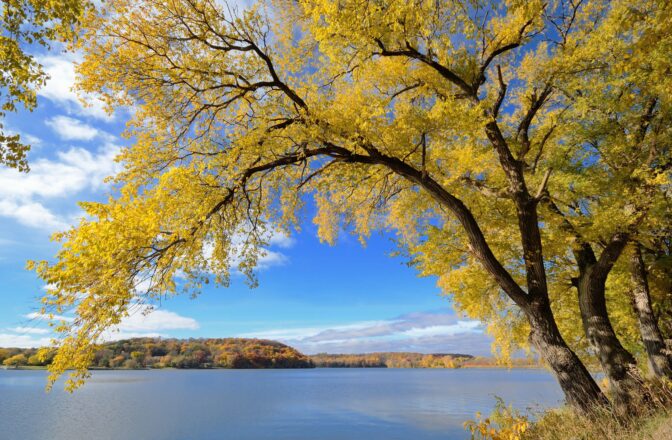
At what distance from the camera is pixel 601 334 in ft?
32.7

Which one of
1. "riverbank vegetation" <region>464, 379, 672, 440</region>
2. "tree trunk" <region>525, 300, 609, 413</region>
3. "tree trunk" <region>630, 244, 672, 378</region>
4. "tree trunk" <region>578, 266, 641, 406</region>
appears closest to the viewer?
"riverbank vegetation" <region>464, 379, 672, 440</region>

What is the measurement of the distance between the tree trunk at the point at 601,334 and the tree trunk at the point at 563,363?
1675 millimetres

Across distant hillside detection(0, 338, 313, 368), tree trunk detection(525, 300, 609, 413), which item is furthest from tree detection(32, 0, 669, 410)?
distant hillside detection(0, 338, 313, 368)

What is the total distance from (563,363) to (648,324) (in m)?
5.91

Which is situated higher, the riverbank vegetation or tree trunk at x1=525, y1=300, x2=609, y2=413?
tree trunk at x1=525, y1=300, x2=609, y2=413

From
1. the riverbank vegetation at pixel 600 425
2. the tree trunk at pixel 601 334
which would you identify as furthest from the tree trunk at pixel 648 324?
the riverbank vegetation at pixel 600 425

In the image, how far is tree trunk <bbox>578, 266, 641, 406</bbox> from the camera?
9.33 metres

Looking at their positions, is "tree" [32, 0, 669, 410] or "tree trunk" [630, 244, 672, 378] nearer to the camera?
"tree" [32, 0, 669, 410]

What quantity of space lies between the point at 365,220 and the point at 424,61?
5.66 metres

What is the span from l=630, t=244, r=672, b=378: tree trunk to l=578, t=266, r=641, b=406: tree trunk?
6.59 ft

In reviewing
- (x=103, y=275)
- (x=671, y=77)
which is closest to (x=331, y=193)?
(x=103, y=275)

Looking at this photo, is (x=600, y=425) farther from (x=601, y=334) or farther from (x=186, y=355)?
(x=186, y=355)

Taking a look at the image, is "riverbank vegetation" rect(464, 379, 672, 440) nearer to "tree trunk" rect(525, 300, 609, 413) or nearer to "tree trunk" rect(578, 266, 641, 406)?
"tree trunk" rect(525, 300, 609, 413)

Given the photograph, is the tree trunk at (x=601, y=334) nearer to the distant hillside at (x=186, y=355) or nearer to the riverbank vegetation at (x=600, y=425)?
the riverbank vegetation at (x=600, y=425)
